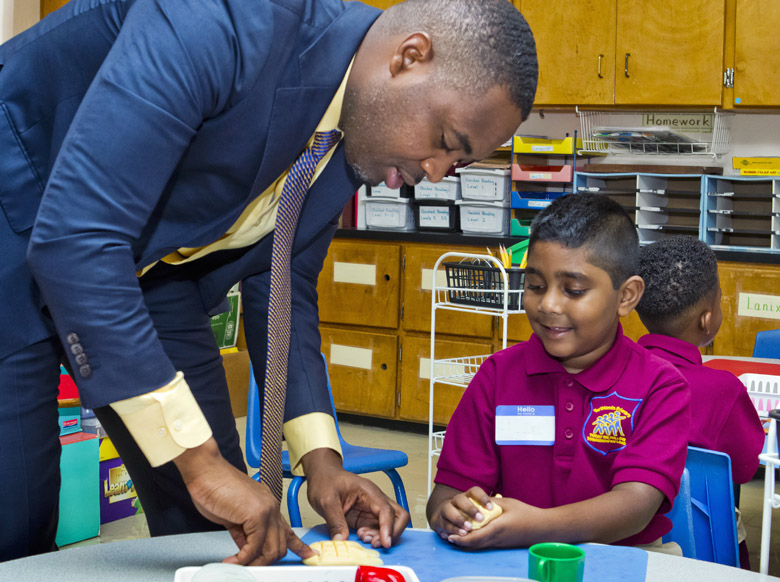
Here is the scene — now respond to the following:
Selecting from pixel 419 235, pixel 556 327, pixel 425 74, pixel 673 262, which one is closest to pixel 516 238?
pixel 419 235

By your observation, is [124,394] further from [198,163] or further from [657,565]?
[657,565]

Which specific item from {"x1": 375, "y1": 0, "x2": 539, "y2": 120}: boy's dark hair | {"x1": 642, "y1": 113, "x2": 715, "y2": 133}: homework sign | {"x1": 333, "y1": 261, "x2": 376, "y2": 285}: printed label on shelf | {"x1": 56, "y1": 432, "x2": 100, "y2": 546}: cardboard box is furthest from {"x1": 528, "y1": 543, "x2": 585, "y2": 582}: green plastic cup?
{"x1": 642, "y1": 113, "x2": 715, "y2": 133}: homework sign

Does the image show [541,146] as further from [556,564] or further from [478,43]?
[556,564]

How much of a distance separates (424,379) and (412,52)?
2999 mm

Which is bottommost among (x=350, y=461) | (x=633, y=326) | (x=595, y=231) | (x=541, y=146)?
(x=350, y=461)

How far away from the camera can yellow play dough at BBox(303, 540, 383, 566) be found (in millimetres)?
912

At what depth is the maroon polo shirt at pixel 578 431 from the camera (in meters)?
1.27

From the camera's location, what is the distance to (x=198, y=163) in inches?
38.9

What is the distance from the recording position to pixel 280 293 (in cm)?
107

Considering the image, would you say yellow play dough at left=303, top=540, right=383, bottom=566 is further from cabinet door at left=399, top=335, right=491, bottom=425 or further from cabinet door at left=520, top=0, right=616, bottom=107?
cabinet door at left=520, top=0, right=616, bottom=107

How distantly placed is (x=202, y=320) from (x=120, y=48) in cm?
51

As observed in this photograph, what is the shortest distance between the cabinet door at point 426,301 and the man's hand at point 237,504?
284 cm

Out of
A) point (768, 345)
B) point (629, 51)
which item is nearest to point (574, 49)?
point (629, 51)

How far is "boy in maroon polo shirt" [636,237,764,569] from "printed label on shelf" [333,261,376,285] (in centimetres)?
214
